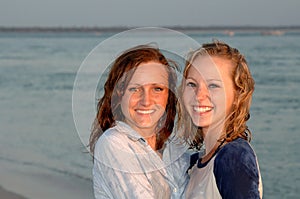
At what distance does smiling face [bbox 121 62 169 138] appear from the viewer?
10.4 feet

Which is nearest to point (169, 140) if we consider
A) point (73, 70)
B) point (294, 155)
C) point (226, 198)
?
point (226, 198)

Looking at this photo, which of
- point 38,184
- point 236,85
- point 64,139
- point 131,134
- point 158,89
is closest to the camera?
point 236,85

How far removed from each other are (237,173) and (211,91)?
1.55 feet

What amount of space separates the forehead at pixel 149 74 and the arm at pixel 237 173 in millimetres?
579

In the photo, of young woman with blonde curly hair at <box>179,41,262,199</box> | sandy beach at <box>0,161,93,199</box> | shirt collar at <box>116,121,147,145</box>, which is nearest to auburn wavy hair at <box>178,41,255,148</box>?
young woman with blonde curly hair at <box>179,41,262,199</box>

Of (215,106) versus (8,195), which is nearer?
(215,106)

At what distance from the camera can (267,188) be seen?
28.5ft

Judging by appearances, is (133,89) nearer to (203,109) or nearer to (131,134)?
(131,134)

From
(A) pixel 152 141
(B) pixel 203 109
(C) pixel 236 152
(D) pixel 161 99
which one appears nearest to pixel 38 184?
(A) pixel 152 141

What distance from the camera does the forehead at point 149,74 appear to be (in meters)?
3.17

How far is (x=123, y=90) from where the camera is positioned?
127 inches

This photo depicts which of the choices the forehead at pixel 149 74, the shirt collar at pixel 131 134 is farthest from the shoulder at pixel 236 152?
the forehead at pixel 149 74

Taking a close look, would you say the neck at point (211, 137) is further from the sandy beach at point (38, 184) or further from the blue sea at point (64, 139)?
the sandy beach at point (38, 184)

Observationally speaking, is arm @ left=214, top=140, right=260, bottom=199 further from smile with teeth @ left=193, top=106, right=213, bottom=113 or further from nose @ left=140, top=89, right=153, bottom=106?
nose @ left=140, top=89, right=153, bottom=106
